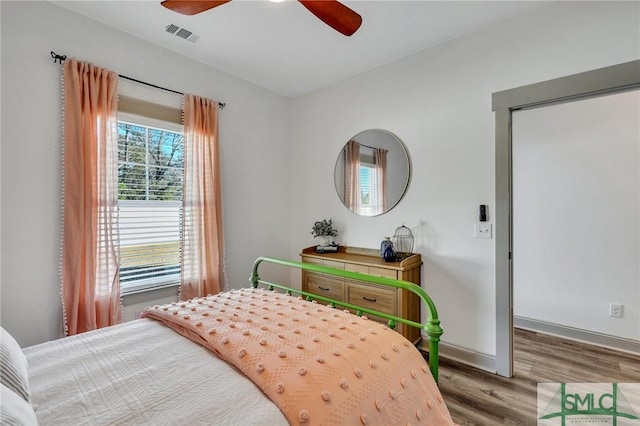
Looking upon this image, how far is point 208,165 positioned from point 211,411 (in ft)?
7.69

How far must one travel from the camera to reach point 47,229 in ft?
6.88

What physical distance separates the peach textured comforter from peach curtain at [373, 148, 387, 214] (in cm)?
157

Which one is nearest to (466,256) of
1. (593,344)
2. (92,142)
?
(593,344)

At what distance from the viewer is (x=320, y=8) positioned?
5.28 feet

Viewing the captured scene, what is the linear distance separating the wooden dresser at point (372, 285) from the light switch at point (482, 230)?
1.75ft

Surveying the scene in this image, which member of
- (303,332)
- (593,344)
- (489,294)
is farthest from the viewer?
(593,344)

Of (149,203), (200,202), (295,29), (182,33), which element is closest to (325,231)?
(200,202)

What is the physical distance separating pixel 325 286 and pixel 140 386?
6.66ft

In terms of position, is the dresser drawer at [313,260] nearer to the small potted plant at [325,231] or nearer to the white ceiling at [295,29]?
the small potted plant at [325,231]

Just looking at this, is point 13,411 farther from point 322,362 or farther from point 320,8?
point 320,8

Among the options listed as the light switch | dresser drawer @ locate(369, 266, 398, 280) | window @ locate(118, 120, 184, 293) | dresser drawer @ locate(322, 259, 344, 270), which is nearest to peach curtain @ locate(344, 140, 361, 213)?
dresser drawer @ locate(322, 259, 344, 270)

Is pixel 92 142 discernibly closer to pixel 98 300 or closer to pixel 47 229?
pixel 47 229

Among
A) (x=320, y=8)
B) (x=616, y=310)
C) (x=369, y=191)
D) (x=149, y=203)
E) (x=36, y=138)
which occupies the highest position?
(x=320, y=8)

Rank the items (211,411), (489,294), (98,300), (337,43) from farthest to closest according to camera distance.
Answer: (337,43) → (489,294) → (98,300) → (211,411)
